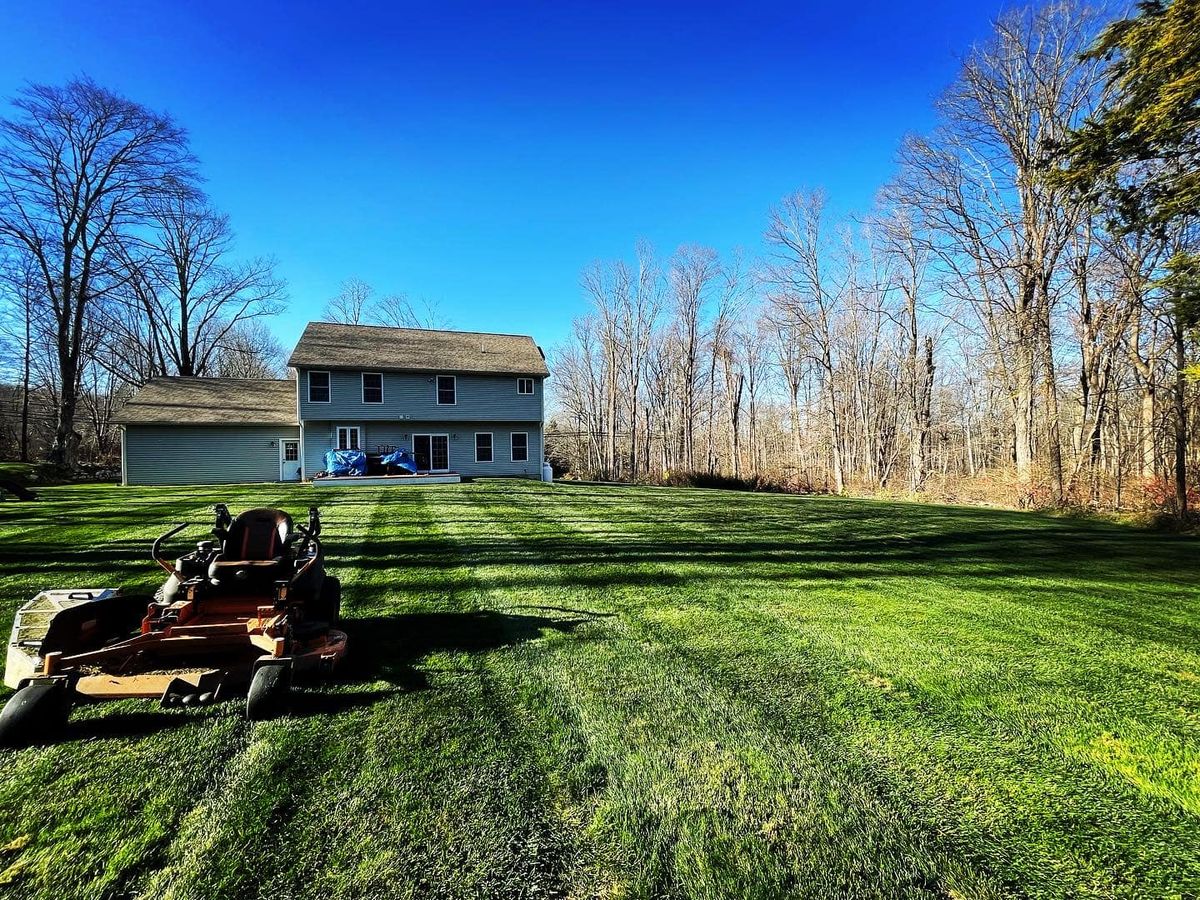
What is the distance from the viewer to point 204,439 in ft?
64.2

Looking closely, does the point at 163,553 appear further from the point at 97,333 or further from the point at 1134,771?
the point at 97,333

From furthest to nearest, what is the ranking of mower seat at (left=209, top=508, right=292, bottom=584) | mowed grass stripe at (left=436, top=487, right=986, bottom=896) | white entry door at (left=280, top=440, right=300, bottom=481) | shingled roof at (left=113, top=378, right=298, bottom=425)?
white entry door at (left=280, top=440, right=300, bottom=481) < shingled roof at (left=113, top=378, right=298, bottom=425) < mower seat at (left=209, top=508, right=292, bottom=584) < mowed grass stripe at (left=436, top=487, right=986, bottom=896)

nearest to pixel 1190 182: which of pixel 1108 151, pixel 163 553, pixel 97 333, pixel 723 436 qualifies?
pixel 1108 151

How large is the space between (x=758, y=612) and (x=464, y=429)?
1788 cm

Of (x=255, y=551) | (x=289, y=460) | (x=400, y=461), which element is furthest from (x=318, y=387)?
(x=255, y=551)

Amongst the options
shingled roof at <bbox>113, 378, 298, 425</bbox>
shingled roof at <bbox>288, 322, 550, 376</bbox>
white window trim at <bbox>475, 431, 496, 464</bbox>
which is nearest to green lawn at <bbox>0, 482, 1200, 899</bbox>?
shingled roof at <bbox>288, 322, 550, 376</bbox>

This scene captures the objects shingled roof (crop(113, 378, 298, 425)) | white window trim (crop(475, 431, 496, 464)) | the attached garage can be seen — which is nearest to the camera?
the attached garage

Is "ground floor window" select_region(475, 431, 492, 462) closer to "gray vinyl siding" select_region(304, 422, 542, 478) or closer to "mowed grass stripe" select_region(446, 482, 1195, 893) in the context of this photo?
"gray vinyl siding" select_region(304, 422, 542, 478)

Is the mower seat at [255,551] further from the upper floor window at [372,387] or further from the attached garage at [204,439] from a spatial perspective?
the attached garage at [204,439]

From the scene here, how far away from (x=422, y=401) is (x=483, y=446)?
9.94 feet

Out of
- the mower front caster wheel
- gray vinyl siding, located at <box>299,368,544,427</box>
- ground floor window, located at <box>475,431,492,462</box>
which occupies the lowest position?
the mower front caster wheel

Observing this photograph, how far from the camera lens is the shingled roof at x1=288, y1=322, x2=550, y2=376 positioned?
64.8 feet

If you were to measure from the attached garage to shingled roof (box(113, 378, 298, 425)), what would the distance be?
0.03 metres

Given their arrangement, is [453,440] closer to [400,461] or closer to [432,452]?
[432,452]
